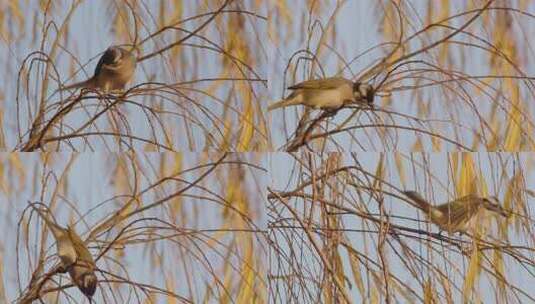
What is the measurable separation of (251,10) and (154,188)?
1.59 feet

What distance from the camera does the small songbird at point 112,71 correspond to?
6.93 ft

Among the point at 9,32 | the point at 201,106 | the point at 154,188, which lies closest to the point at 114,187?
the point at 154,188

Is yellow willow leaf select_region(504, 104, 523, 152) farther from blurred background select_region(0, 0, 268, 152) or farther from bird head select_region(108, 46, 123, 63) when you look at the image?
bird head select_region(108, 46, 123, 63)

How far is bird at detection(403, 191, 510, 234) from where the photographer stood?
84.6 inches

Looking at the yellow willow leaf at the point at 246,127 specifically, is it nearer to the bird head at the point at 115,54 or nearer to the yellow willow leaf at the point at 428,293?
the bird head at the point at 115,54

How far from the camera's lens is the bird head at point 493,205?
7.08 ft

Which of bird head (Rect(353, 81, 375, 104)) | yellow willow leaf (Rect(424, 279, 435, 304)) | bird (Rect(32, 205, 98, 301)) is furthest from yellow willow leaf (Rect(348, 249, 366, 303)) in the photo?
bird (Rect(32, 205, 98, 301))

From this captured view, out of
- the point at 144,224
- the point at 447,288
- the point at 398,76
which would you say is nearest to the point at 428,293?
the point at 447,288

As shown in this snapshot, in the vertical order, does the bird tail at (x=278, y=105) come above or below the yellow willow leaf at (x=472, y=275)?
above

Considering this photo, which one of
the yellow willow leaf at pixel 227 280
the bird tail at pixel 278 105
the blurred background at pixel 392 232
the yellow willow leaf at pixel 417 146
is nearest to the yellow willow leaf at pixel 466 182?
the blurred background at pixel 392 232

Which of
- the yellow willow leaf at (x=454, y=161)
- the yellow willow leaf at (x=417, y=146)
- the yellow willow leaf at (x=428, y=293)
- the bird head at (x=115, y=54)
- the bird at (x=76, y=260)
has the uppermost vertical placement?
the bird head at (x=115, y=54)

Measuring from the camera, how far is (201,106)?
213 cm

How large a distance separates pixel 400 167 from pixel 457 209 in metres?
0.17

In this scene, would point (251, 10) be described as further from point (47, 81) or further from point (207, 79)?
point (47, 81)
